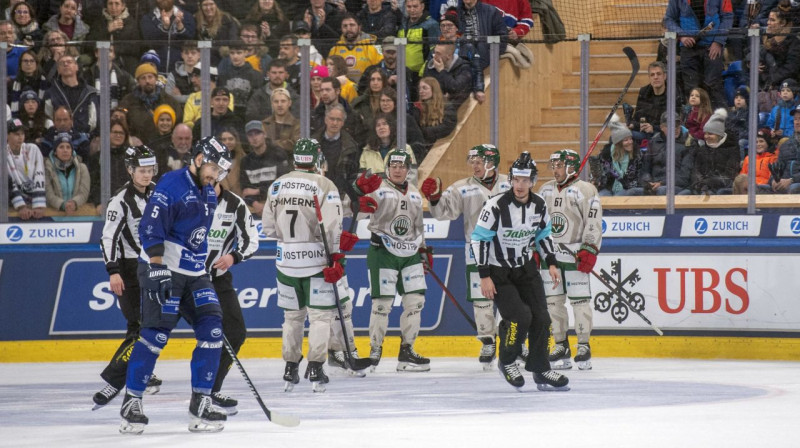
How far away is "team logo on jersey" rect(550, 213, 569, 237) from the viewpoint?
978 cm

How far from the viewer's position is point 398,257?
9.70 metres

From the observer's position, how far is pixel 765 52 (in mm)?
10172

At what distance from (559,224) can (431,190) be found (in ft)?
3.60

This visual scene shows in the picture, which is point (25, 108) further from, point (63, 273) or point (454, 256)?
point (454, 256)

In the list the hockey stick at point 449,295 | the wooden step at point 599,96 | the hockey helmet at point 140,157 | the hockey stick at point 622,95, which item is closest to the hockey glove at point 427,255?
the hockey stick at point 449,295

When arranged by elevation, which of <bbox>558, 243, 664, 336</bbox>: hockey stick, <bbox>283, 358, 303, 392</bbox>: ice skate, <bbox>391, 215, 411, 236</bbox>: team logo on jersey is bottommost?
<bbox>283, 358, 303, 392</bbox>: ice skate

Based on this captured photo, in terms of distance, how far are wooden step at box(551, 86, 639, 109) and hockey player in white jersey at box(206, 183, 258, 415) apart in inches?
156

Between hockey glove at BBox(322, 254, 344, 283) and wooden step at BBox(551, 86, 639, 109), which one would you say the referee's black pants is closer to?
hockey glove at BBox(322, 254, 344, 283)

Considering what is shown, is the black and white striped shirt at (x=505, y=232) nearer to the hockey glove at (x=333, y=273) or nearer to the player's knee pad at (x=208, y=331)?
the hockey glove at (x=333, y=273)

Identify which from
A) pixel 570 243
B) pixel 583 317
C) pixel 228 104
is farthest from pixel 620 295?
pixel 228 104

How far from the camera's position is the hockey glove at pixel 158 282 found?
20.3 ft

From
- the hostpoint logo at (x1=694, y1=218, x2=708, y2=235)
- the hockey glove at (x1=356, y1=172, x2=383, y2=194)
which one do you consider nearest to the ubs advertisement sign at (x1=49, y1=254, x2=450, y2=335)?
the hockey glove at (x1=356, y1=172, x2=383, y2=194)

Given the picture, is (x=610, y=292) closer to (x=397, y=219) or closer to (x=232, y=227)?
(x=397, y=219)

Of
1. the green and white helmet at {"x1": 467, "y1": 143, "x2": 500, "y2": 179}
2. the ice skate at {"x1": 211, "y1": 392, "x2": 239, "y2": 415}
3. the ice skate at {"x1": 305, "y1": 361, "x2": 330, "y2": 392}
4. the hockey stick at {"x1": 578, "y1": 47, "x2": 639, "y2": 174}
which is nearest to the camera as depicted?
the ice skate at {"x1": 211, "y1": 392, "x2": 239, "y2": 415}
